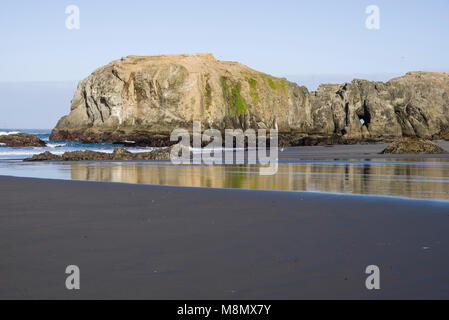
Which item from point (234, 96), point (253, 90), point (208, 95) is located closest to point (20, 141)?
point (208, 95)

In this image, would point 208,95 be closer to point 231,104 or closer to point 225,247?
point 231,104

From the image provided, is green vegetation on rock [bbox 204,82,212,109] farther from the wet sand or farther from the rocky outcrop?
the wet sand

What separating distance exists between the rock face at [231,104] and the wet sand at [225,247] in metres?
73.3

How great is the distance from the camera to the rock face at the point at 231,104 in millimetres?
100000

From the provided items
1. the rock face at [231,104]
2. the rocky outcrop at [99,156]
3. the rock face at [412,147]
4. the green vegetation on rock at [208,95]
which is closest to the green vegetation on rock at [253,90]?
the rock face at [231,104]

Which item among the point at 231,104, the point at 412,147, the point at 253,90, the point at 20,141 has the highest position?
the point at 253,90

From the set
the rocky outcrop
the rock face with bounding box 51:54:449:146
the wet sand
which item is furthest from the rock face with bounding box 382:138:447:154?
the rock face with bounding box 51:54:449:146

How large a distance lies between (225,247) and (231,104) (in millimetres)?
114250

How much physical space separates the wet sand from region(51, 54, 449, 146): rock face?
73323 mm

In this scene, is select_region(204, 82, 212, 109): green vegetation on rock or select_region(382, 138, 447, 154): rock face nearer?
select_region(382, 138, 447, 154): rock face

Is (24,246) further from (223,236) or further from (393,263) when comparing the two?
(393,263)

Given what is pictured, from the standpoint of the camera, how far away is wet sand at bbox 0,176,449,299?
4.39m

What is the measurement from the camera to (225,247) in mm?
6004
